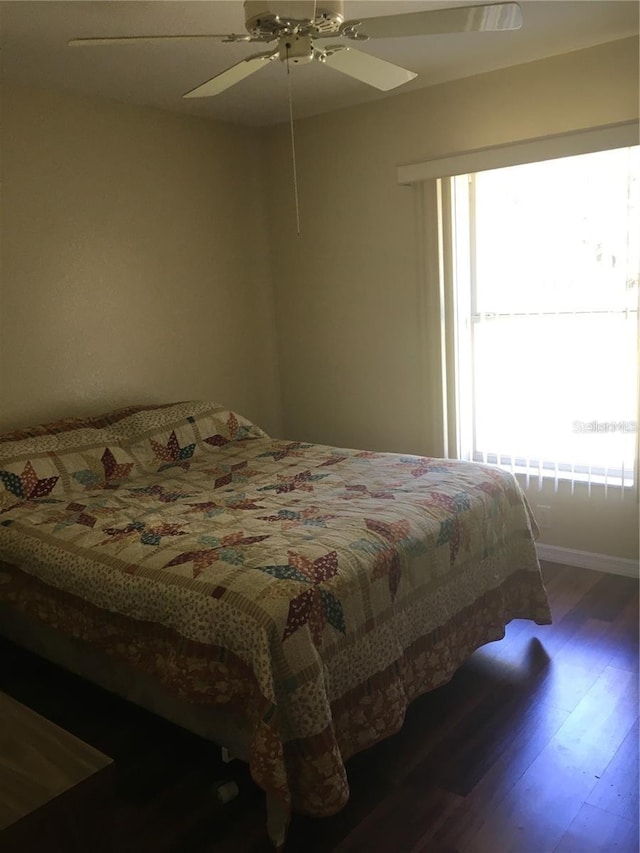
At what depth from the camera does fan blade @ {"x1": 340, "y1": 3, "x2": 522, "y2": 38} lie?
1860 mm

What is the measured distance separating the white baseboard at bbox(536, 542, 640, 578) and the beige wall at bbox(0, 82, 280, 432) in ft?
6.29

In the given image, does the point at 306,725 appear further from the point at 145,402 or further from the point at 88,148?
the point at 88,148

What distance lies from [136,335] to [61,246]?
0.60 m

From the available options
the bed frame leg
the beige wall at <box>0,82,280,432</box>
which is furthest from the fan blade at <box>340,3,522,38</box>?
the bed frame leg

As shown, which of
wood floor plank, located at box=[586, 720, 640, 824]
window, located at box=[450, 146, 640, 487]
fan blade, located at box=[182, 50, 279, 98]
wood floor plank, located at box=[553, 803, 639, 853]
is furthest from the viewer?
window, located at box=[450, 146, 640, 487]

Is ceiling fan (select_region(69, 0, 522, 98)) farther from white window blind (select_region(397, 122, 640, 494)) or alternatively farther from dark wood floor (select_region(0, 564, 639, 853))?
dark wood floor (select_region(0, 564, 639, 853))

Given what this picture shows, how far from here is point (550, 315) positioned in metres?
3.40

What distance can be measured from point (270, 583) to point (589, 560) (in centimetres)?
220

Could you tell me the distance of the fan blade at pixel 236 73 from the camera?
2088mm

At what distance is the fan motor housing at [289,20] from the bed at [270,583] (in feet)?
4.84

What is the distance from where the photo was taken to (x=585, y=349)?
10.9ft

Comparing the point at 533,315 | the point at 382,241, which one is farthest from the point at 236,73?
the point at 533,315

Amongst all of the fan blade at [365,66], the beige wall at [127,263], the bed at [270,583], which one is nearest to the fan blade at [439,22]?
the fan blade at [365,66]

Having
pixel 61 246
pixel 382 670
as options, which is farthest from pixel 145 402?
pixel 382 670
